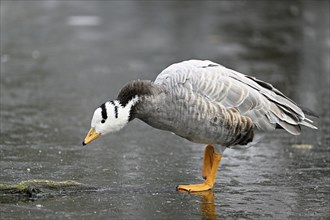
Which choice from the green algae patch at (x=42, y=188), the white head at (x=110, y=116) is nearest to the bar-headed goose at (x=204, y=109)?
the white head at (x=110, y=116)

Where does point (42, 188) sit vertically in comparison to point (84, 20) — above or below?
below

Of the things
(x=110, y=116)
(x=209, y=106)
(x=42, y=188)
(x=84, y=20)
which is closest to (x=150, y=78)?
(x=209, y=106)

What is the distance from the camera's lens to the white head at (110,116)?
620 cm

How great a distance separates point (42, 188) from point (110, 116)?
82cm

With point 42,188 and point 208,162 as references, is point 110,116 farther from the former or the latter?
point 208,162

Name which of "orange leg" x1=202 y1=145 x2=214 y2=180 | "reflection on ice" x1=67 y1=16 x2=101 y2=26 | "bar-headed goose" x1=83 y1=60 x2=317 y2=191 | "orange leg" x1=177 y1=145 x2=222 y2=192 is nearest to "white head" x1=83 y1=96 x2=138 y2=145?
"bar-headed goose" x1=83 y1=60 x2=317 y2=191

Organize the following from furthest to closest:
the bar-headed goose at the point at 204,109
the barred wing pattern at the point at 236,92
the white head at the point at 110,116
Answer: the barred wing pattern at the point at 236,92 < the bar-headed goose at the point at 204,109 < the white head at the point at 110,116

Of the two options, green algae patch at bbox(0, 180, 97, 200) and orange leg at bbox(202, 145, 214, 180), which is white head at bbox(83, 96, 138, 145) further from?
orange leg at bbox(202, 145, 214, 180)

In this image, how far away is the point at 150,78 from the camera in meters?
11.4

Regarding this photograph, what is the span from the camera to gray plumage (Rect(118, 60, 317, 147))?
6.36 meters

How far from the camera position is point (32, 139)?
8.09 metres

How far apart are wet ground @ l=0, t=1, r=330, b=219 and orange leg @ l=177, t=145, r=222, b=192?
0.26 feet

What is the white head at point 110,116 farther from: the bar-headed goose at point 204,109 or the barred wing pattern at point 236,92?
the barred wing pattern at point 236,92

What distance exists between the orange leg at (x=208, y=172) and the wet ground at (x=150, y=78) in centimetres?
8
